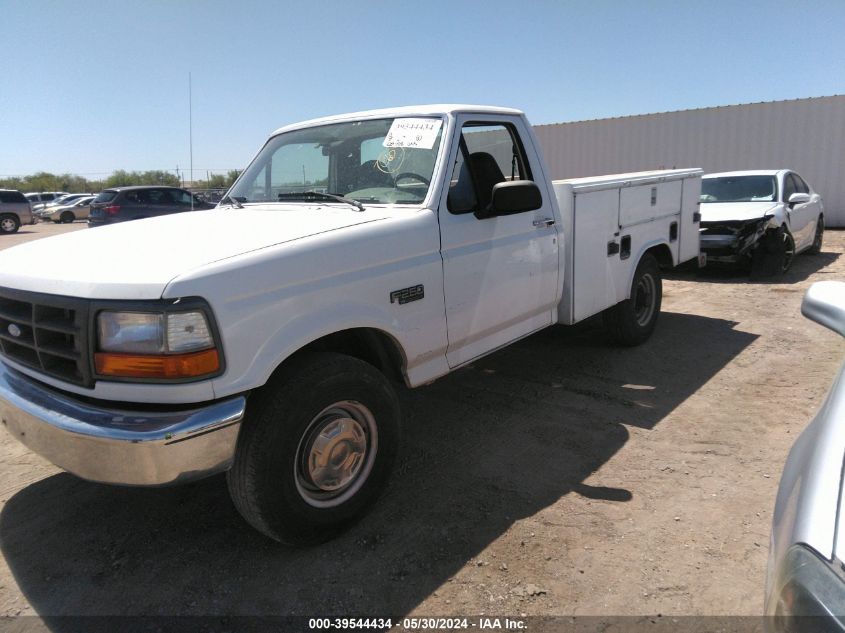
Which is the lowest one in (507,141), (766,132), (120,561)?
(120,561)

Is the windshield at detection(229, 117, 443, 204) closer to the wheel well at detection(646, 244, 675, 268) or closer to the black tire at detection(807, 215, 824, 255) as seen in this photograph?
the wheel well at detection(646, 244, 675, 268)

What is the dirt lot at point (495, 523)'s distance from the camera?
2.56 m

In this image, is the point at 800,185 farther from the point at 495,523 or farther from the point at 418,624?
the point at 418,624

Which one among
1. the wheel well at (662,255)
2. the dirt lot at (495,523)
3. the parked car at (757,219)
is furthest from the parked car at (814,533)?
the parked car at (757,219)

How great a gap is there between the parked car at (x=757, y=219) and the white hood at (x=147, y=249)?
7.50 metres

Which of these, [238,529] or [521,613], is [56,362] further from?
[521,613]

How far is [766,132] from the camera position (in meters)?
16.3

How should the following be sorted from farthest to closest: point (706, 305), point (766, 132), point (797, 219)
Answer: point (766, 132) < point (797, 219) < point (706, 305)

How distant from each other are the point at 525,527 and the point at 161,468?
172 centimetres

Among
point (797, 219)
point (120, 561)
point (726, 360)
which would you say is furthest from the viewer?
point (797, 219)

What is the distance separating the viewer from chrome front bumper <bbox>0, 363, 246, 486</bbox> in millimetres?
2275

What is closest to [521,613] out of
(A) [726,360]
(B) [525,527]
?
(B) [525,527]

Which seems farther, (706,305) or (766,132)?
(766,132)

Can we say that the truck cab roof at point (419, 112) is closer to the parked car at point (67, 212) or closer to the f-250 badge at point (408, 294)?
the f-250 badge at point (408, 294)
